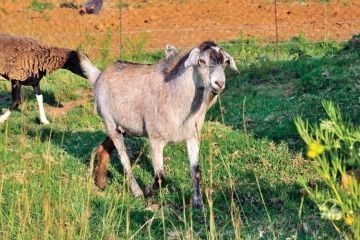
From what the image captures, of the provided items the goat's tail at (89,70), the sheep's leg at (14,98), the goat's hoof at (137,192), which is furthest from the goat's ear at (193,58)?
the sheep's leg at (14,98)

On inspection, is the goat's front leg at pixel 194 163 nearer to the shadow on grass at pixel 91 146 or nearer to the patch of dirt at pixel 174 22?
the shadow on grass at pixel 91 146

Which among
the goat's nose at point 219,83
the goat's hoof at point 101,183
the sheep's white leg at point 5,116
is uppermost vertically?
the goat's nose at point 219,83

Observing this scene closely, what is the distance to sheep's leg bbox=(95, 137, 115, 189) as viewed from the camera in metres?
10.1

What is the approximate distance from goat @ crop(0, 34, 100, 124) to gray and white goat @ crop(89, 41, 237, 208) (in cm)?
384

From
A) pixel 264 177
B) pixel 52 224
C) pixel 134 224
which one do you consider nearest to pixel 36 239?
pixel 52 224

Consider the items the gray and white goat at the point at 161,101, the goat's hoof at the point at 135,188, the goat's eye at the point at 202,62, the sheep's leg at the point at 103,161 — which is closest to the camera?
the goat's eye at the point at 202,62

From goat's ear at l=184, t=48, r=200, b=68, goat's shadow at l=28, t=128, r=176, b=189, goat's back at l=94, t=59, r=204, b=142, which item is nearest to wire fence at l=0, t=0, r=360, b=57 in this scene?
goat's shadow at l=28, t=128, r=176, b=189

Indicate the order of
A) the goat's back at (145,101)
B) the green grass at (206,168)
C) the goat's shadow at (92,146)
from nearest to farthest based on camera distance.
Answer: the green grass at (206,168), the goat's back at (145,101), the goat's shadow at (92,146)

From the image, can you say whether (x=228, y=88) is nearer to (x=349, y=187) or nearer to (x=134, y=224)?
(x=134, y=224)

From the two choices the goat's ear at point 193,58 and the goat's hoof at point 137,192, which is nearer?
the goat's ear at point 193,58

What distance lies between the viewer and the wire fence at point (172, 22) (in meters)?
19.9

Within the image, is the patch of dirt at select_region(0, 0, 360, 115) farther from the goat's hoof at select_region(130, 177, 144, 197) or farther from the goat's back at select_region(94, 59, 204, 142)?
the goat's hoof at select_region(130, 177, 144, 197)

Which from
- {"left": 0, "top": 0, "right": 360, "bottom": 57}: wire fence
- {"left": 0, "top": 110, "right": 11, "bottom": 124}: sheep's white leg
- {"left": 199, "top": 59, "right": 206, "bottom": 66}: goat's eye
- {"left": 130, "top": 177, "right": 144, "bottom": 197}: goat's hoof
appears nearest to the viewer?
{"left": 199, "top": 59, "right": 206, "bottom": 66}: goat's eye

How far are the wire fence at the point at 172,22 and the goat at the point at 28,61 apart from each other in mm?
3288
